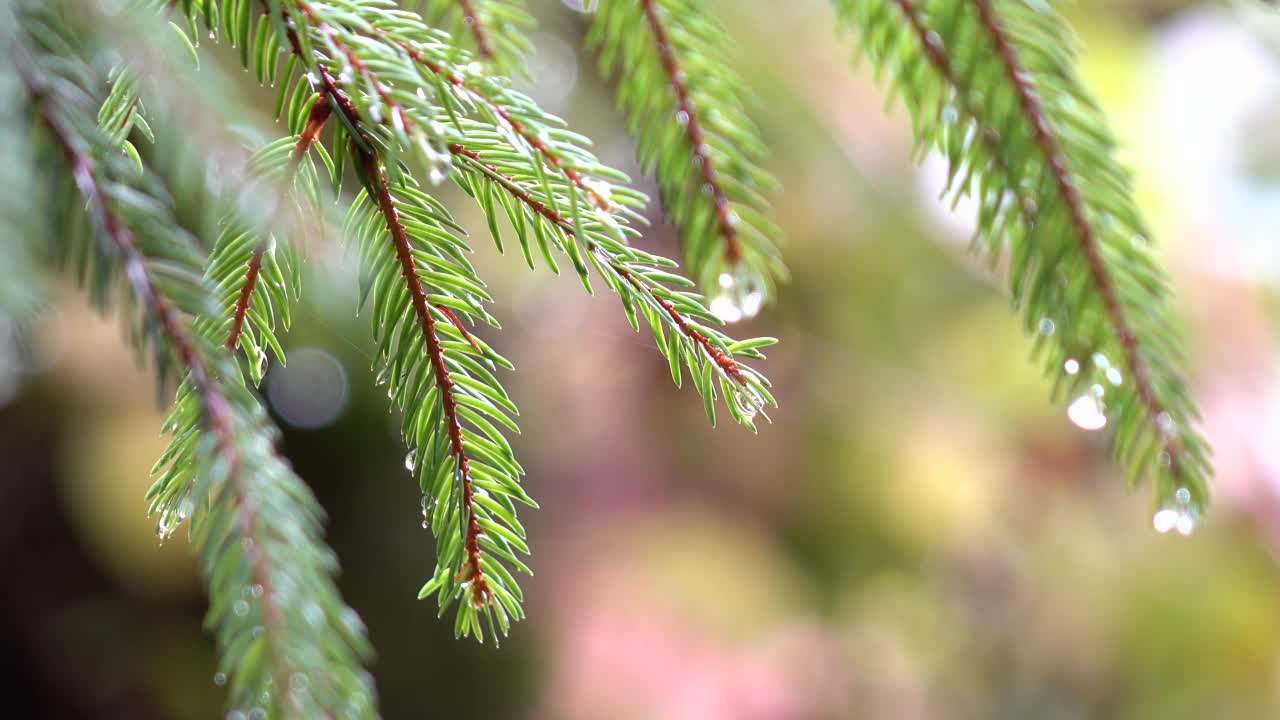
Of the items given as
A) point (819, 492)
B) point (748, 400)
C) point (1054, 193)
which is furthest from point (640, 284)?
point (819, 492)

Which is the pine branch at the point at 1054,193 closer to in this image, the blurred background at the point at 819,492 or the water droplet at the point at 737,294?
the water droplet at the point at 737,294

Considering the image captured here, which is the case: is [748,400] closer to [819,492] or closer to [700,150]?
[700,150]

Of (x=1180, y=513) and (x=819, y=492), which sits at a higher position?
(x=1180, y=513)

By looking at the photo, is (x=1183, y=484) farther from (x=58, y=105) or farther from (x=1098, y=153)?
(x=58, y=105)

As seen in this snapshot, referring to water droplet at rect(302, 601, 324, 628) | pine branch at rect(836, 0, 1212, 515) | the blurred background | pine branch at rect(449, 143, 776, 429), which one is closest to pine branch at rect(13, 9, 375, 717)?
water droplet at rect(302, 601, 324, 628)

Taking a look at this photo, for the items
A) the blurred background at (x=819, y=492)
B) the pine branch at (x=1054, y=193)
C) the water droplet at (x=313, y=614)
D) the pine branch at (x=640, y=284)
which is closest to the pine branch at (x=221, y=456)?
the water droplet at (x=313, y=614)

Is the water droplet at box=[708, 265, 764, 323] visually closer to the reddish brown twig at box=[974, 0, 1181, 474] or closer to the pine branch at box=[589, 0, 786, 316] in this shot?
the pine branch at box=[589, 0, 786, 316]

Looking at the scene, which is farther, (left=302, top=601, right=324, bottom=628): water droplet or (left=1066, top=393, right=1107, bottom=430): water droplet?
(left=1066, top=393, right=1107, bottom=430): water droplet

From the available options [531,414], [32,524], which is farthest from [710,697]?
[32,524]
